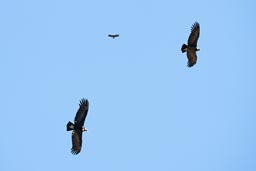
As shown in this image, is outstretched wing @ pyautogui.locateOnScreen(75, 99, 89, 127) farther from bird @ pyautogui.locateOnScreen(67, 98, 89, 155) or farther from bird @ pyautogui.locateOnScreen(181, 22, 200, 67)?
bird @ pyautogui.locateOnScreen(181, 22, 200, 67)

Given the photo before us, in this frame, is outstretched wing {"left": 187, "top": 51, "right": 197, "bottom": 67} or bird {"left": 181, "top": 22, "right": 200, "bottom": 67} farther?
outstretched wing {"left": 187, "top": 51, "right": 197, "bottom": 67}

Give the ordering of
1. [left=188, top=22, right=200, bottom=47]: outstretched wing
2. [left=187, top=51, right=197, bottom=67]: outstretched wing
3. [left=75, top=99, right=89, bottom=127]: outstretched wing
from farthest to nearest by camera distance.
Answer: [left=187, top=51, right=197, bottom=67]: outstretched wing, [left=188, top=22, right=200, bottom=47]: outstretched wing, [left=75, top=99, right=89, bottom=127]: outstretched wing

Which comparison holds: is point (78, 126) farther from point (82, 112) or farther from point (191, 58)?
point (191, 58)

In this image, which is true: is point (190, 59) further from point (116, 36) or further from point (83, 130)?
point (83, 130)

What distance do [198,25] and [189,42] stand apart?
1.45 m

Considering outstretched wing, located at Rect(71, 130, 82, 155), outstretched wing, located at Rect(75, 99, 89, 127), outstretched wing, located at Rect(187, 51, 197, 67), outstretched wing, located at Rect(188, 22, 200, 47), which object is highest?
outstretched wing, located at Rect(188, 22, 200, 47)

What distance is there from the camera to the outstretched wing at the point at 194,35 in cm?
6024

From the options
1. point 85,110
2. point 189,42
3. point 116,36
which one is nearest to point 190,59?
point 189,42

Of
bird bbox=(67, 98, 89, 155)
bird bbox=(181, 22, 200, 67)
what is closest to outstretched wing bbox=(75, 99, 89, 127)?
bird bbox=(67, 98, 89, 155)

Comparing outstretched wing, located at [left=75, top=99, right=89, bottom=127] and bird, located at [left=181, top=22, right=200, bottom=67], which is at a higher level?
bird, located at [left=181, top=22, right=200, bottom=67]

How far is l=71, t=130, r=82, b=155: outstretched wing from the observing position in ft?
183

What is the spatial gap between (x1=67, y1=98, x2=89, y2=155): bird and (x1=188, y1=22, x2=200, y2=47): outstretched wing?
411 inches

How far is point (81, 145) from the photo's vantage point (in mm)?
56031

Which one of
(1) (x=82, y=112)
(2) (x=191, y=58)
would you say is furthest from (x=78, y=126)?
(2) (x=191, y=58)
